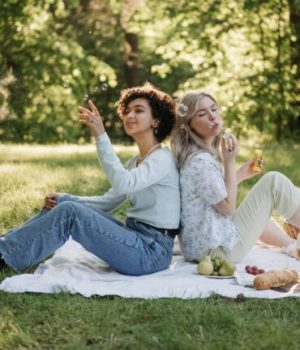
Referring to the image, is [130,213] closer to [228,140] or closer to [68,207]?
[68,207]

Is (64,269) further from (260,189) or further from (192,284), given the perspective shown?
(260,189)

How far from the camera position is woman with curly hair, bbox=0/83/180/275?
12.4ft

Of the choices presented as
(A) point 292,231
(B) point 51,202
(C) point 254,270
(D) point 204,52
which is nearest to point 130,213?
(B) point 51,202

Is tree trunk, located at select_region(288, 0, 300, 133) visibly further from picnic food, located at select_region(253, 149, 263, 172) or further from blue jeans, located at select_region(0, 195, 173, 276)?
blue jeans, located at select_region(0, 195, 173, 276)

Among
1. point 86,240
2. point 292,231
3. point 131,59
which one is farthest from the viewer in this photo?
point 131,59

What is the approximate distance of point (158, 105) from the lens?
13.5 feet

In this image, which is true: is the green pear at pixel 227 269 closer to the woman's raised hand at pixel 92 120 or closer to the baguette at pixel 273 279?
the baguette at pixel 273 279

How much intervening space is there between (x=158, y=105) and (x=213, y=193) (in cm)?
62

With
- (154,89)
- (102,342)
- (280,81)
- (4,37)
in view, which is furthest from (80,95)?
(102,342)

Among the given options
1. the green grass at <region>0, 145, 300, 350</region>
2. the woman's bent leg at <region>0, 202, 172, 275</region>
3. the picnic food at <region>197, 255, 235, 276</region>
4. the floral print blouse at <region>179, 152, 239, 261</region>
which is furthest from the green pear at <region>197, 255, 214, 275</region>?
the green grass at <region>0, 145, 300, 350</region>

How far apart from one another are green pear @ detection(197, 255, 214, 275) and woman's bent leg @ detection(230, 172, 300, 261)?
304mm

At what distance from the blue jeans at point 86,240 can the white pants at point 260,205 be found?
52 cm

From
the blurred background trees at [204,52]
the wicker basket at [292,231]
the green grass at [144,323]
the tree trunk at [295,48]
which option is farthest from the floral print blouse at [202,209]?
the tree trunk at [295,48]

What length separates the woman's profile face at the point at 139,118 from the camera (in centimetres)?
407
